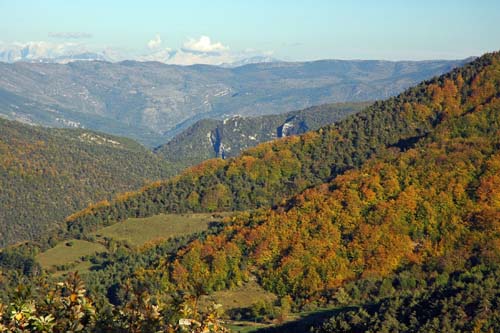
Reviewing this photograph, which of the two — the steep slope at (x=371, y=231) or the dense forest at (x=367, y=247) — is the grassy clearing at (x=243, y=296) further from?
the steep slope at (x=371, y=231)

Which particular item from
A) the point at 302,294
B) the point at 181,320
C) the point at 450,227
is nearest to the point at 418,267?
the point at 450,227

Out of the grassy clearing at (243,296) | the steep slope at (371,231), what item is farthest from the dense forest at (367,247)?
the grassy clearing at (243,296)

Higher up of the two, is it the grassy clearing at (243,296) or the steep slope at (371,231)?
the steep slope at (371,231)

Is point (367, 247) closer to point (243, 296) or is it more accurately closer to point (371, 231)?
point (371, 231)

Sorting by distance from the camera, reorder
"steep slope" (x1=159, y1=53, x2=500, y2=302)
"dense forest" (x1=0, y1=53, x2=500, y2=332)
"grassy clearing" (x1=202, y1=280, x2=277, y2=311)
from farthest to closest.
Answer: "steep slope" (x1=159, y1=53, x2=500, y2=302)
"grassy clearing" (x1=202, y1=280, x2=277, y2=311)
"dense forest" (x1=0, y1=53, x2=500, y2=332)

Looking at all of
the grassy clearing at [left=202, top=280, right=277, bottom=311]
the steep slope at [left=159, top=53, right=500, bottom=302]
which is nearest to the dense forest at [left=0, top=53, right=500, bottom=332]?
the steep slope at [left=159, top=53, right=500, bottom=302]

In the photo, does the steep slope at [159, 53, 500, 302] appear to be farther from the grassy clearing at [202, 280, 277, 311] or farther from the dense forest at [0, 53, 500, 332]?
the grassy clearing at [202, 280, 277, 311]

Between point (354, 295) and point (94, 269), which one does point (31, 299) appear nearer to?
point (354, 295)

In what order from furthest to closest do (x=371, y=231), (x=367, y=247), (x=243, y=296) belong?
(x=371, y=231) < (x=367, y=247) < (x=243, y=296)

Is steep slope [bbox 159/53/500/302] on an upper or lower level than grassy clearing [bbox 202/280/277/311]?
upper

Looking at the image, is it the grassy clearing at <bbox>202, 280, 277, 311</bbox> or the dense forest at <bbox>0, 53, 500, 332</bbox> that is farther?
the grassy clearing at <bbox>202, 280, 277, 311</bbox>

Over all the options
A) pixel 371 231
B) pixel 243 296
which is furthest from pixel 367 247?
pixel 243 296
